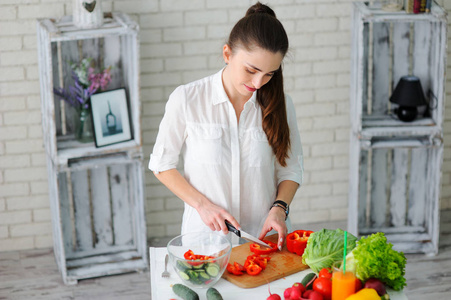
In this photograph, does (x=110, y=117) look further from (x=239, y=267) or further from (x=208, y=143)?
(x=239, y=267)

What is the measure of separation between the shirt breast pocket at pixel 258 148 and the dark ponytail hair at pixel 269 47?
0.02 metres

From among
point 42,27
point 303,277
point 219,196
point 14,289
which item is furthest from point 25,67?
point 303,277

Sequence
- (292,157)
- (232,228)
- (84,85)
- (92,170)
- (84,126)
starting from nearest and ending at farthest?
(232,228)
(292,157)
(84,85)
(84,126)
(92,170)

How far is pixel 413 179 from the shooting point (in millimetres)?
4555

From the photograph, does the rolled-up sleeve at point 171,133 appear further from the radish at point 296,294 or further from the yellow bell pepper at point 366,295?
the yellow bell pepper at point 366,295

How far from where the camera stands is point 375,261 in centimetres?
203

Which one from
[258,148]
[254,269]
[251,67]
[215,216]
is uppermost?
[251,67]

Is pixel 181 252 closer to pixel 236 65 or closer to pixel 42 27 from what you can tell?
pixel 236 65

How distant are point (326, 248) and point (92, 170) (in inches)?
93.1

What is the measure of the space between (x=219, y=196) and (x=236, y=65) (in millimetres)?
559

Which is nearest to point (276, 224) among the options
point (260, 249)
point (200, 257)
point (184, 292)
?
point (260, 249)

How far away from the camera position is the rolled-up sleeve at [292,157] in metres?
2.71

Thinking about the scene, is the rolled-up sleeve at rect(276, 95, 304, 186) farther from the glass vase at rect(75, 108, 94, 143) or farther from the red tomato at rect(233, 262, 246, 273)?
the glass vase at rect(75, 108, 94, 143)

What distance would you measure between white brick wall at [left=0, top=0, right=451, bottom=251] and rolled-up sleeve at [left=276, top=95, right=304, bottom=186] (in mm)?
1620
